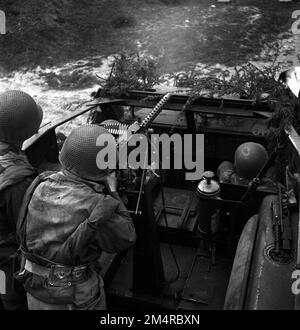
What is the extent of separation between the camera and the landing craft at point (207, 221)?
3.02 metres

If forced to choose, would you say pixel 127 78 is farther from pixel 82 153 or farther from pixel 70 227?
pixel 70 227

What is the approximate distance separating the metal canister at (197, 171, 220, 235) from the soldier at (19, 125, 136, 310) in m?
1.32

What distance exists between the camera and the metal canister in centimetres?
387

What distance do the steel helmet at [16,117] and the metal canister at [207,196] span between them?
1.55 meters

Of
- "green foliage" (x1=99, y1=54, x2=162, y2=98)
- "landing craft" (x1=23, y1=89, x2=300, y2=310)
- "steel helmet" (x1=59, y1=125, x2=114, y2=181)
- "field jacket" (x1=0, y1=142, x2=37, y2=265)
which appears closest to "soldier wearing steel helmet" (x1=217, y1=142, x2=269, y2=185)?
"landing craft" (x1=23, y1=89, x2=300, y2=310)

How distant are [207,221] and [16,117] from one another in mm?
1930

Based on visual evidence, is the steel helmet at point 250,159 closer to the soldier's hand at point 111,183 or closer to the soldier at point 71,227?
the soldier's hand at point 111,183

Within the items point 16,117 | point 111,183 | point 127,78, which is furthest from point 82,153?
point 127,78

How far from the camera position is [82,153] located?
2.55 m

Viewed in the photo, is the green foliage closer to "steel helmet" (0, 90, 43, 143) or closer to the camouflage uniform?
"steel helmet" (0, 90, 43, 143)
